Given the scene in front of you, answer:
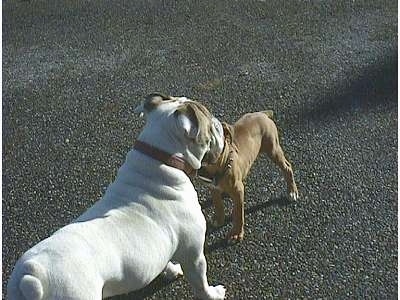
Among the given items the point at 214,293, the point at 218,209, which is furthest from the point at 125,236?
the point at 218,209

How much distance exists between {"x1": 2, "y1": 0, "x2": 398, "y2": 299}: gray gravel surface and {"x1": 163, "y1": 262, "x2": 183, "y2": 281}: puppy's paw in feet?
0.15

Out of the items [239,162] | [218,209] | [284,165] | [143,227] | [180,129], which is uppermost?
[180,129]

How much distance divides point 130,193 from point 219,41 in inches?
170

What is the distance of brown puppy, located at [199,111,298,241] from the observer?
3965mm

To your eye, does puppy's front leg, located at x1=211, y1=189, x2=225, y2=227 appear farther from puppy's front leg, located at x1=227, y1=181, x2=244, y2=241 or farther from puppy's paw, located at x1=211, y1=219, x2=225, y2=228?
puppy's front leg, located at x1=227, y1=181, x2=244, y2=241

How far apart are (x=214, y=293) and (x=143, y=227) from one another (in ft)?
2.78

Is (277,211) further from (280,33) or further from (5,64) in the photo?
(5,64)

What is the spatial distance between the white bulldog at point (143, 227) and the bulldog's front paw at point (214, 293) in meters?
0.04

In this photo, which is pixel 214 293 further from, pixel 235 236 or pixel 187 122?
pixel 187 122

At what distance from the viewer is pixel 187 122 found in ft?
10.8

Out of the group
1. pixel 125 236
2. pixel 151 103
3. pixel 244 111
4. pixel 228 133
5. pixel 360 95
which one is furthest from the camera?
pixel 360 95

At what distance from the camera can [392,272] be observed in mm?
4066

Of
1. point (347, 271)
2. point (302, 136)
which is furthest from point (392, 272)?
point (302, 136)

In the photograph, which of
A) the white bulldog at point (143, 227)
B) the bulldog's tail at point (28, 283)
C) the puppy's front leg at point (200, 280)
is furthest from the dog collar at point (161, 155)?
the bulldog's tail at point (28, 283)
